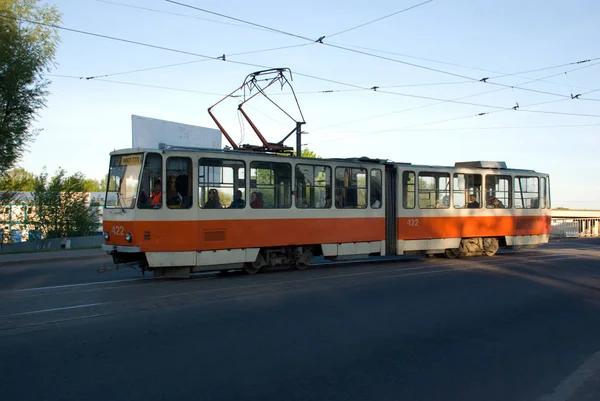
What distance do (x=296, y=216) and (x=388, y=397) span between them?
9494 millimetres

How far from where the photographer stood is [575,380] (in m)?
6.10

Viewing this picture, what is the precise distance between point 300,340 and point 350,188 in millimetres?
9204

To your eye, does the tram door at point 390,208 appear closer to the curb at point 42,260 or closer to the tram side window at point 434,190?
the tram side window at point 434,190

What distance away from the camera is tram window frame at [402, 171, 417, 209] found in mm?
17406

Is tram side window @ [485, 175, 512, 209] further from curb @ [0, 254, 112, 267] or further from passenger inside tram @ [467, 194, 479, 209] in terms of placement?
curb @ [0, 254, 112, 267]

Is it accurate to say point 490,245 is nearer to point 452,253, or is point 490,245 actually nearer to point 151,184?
point 452,253

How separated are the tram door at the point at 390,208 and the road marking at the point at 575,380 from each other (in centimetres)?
1023

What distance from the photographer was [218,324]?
8.08 meters

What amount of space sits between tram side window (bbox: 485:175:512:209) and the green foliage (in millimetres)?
24433

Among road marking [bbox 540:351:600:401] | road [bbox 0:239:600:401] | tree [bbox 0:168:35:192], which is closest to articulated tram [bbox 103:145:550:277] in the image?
road [bbox 0:239:600:401]

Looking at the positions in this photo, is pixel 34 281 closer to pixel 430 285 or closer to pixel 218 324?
pixel 218 324

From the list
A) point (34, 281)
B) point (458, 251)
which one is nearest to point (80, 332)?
point (34, 281)

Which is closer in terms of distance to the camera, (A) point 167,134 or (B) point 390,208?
(B) point 390,208

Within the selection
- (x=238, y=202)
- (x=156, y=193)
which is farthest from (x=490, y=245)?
(x=156, y=193)
